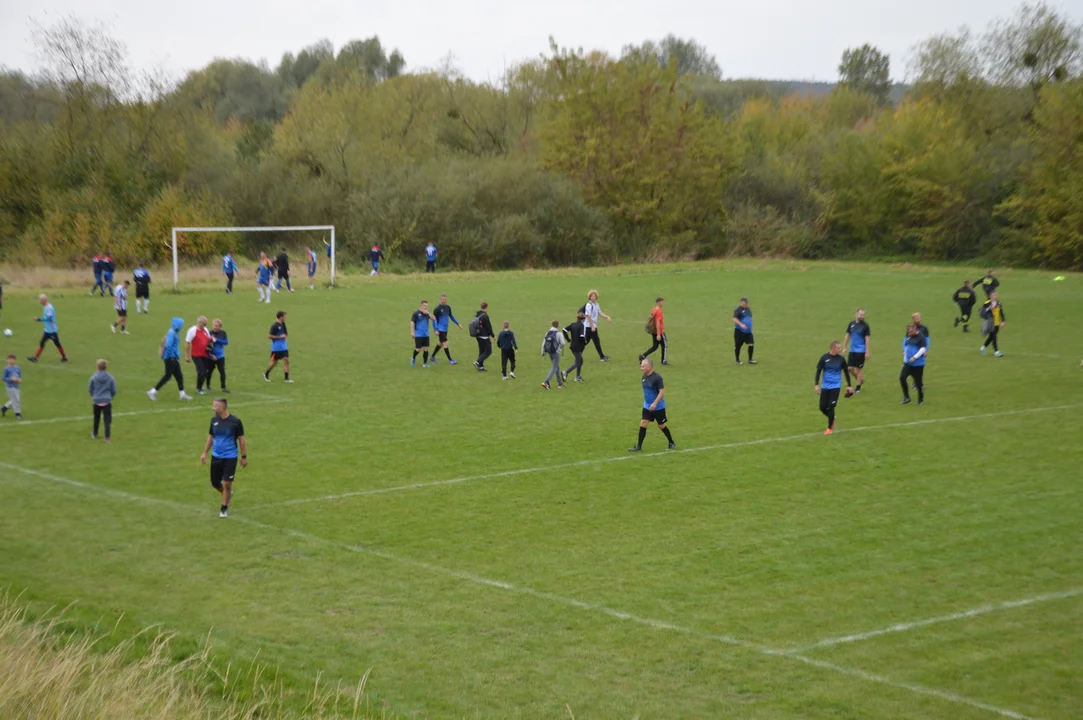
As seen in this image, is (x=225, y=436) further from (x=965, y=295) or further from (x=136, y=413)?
(x=965, y=295)

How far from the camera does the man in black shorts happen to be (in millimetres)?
14680

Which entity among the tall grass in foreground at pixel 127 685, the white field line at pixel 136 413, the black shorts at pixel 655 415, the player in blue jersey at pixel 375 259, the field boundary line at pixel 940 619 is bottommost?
the field boundary line at pixel 940 619

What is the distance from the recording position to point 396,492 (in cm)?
1653

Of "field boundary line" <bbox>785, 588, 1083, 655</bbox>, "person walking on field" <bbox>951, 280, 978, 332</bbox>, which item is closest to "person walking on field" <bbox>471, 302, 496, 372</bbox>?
"person walking on field" <bbox>951, 280, 978, 332</bbox>

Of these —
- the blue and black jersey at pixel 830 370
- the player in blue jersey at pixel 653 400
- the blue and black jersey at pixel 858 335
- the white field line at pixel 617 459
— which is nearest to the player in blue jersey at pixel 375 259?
the blue and black jersey at pixel 858 335

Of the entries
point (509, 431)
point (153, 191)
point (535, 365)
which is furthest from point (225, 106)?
point (509, 431)

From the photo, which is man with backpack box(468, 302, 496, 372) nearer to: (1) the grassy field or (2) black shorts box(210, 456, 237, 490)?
(1) the grassy field

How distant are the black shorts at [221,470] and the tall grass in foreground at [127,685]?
450 cm

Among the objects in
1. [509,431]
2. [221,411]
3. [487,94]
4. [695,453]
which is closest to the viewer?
[221,411]

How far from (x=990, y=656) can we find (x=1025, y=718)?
1.26 m

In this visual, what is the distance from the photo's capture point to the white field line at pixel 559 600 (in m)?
9.62

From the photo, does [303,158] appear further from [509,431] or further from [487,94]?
[509,431]

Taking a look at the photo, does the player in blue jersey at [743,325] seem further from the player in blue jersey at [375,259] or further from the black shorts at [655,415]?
the player in blue jersey at [375,259]

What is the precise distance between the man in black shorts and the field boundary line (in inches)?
320
